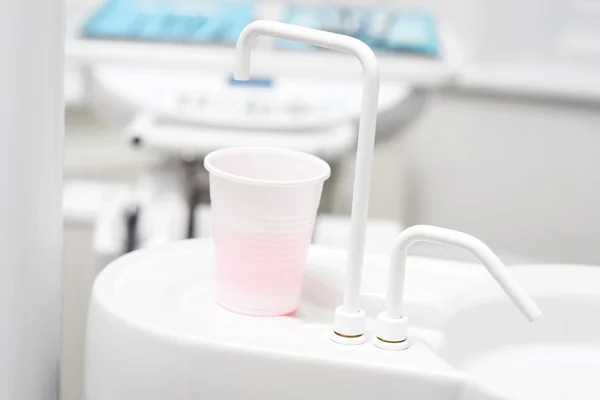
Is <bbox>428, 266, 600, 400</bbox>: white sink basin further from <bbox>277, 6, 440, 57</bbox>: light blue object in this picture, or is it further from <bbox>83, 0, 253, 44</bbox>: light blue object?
<bbox>83, 0, 253, 44</bbox>: light blue object

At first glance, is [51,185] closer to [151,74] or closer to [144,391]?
[144,391]

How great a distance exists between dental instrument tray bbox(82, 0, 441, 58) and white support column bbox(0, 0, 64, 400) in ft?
2.37

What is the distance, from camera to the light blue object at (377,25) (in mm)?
1310

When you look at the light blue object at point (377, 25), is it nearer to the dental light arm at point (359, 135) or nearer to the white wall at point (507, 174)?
the white wall at point (507, 174)

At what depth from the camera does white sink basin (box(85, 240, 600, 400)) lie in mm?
549

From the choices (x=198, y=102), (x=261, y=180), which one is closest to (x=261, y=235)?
(x=261, y=180)

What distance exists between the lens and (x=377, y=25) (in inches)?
53.9

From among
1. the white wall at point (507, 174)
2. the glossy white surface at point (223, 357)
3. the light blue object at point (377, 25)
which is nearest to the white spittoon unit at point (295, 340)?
the glossy white surface at point (223, 357)

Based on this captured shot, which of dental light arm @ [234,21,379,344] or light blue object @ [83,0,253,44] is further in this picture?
light blue object @ [83,0,253,44]

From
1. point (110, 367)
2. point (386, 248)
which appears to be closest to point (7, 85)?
point (110, 367)

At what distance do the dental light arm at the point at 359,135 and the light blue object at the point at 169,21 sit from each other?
77 centimetres

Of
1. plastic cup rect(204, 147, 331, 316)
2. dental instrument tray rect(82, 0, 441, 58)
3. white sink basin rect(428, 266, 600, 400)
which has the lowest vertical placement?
white sink basin rect(428, 266, 600, 400)

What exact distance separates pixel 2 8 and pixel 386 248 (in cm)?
67

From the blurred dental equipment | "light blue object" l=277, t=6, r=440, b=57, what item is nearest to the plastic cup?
the blurred dental equipment
